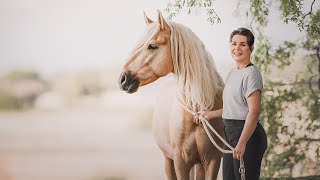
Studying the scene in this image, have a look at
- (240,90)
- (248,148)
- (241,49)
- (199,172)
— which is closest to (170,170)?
(199,172)

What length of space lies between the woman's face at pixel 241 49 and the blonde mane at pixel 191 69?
16cm

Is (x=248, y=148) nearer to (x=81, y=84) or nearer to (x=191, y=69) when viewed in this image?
(x=191, y=69)

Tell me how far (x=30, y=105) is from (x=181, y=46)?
88 cm

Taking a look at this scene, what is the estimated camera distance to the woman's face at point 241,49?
88.0 inches

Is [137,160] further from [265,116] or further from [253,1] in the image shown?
[253,1]

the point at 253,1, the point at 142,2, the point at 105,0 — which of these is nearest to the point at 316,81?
the point at 253,1

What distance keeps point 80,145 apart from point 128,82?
508 mm

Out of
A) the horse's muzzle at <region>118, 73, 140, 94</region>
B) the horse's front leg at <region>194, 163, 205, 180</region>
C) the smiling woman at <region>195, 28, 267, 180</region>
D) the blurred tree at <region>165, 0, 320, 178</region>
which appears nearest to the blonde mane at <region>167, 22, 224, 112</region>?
the smiling woman at <region>195, 28, 267, 180</region>

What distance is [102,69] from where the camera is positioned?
2.53 m

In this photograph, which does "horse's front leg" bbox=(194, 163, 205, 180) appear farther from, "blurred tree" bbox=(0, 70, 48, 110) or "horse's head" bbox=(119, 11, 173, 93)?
"blurred tree" bbox=(0, 70, 48, 110)

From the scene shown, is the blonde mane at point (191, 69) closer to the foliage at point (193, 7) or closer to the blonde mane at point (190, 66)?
the blonde mane at point (190, 66)

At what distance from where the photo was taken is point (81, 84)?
98.7 inches

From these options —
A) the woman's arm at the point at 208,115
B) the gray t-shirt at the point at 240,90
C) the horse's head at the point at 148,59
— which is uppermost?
the horse's head at the point at 148,59

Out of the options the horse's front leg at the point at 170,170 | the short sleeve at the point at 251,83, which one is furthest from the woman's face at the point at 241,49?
the horse's front leg at the point at 170,170
